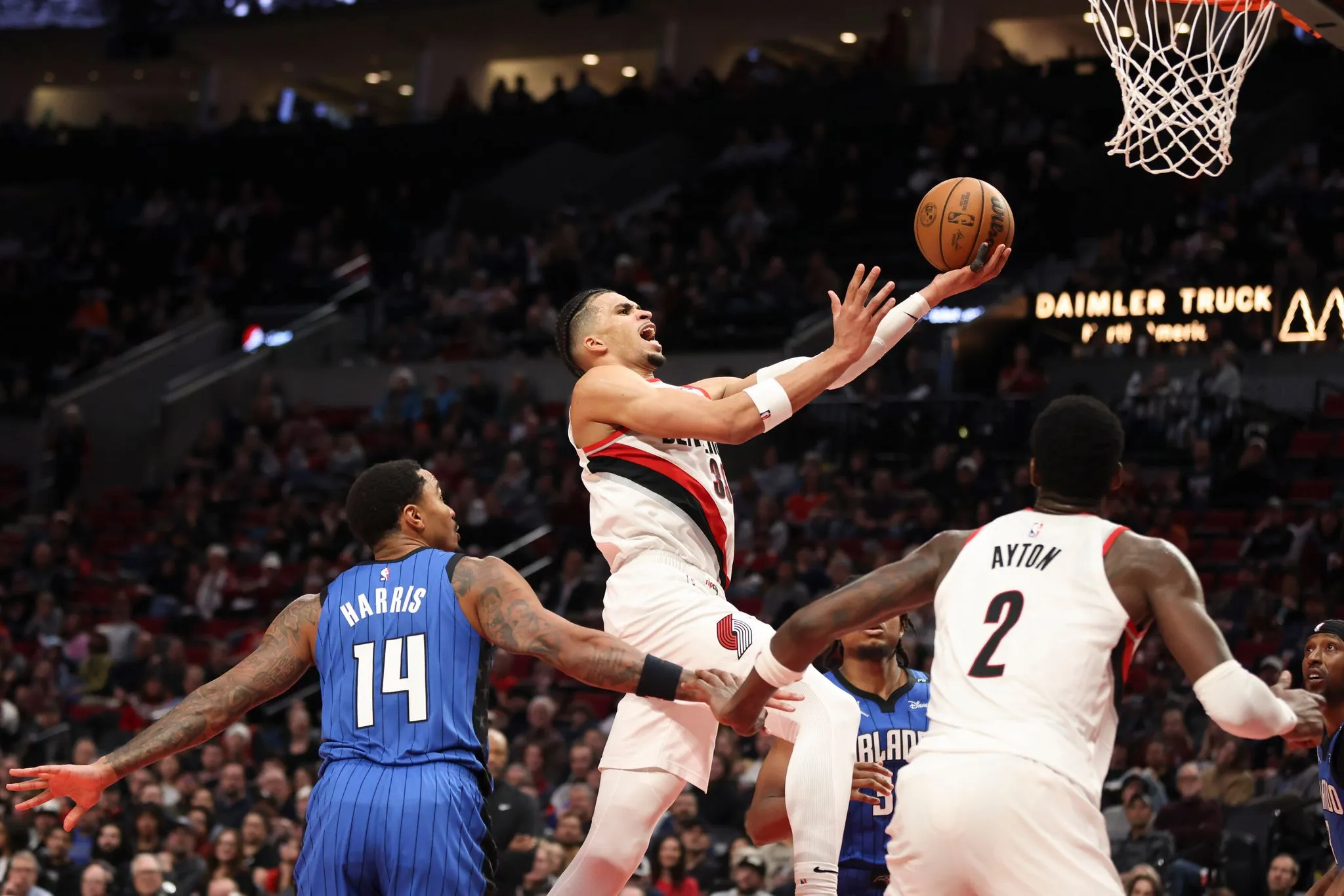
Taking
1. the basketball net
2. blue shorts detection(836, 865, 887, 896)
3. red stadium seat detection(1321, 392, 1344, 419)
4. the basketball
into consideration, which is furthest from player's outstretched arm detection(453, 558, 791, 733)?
red stadium seat detection(1321, 392, 1344, 419)

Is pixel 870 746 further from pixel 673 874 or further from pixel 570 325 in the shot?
pixel 673 874

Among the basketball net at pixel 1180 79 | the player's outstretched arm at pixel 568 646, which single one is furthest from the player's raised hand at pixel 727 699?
the basketball net at pixel 1180 79

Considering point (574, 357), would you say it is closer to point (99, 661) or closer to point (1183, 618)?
point (1183, 618)

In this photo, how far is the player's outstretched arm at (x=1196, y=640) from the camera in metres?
4.08

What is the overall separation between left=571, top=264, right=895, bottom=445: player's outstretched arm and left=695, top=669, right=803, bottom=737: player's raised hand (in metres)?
0.80

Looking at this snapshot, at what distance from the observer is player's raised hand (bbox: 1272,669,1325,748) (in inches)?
173

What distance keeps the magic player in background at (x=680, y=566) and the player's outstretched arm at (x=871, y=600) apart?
89 centimetres

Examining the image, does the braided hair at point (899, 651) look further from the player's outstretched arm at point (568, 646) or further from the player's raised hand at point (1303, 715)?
the player's raised hand at point (1303, 715)

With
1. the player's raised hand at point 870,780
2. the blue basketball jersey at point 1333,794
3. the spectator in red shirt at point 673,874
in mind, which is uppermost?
the player's raised hand at point 870,780

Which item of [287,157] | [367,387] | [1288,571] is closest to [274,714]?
[367,387]

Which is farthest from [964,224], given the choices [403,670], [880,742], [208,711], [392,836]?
[208,711]

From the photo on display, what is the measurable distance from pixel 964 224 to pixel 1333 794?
9.13 ft

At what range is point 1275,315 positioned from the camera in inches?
635

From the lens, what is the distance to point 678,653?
5.59 m
